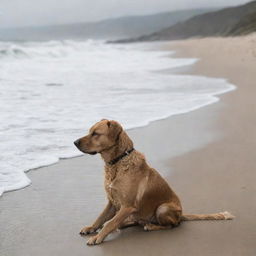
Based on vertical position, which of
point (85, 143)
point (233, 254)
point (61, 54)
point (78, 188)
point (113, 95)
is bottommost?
point (233, 254)

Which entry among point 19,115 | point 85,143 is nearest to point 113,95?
point 19,115

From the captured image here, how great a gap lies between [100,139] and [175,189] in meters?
1.41

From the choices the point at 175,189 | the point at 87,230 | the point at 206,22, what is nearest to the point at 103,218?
the point at 87,230

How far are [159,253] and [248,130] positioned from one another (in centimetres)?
430

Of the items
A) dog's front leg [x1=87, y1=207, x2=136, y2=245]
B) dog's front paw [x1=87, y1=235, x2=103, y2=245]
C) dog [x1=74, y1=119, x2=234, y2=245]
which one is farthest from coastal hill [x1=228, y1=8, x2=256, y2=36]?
dog's front paw [x1=87, y1=235, x2=103, y2=245]

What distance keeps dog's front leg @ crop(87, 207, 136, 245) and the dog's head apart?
0.51 metres

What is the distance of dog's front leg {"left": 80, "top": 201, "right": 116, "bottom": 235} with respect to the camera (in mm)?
4426

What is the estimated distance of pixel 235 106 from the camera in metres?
10.0

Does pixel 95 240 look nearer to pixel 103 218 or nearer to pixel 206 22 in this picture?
pixel 103 218

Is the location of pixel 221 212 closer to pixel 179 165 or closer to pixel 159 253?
pixel 159 253

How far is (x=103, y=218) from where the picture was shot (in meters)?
4.49

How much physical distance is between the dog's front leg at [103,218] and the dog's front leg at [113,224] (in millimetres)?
187

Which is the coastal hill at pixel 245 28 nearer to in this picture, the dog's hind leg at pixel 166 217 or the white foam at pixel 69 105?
the white foam at pixel 69 105

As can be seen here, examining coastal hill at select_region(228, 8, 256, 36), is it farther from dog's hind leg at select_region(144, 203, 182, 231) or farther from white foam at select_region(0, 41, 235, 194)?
dog's hind leg at select_region(144, 203, 182, 231)
